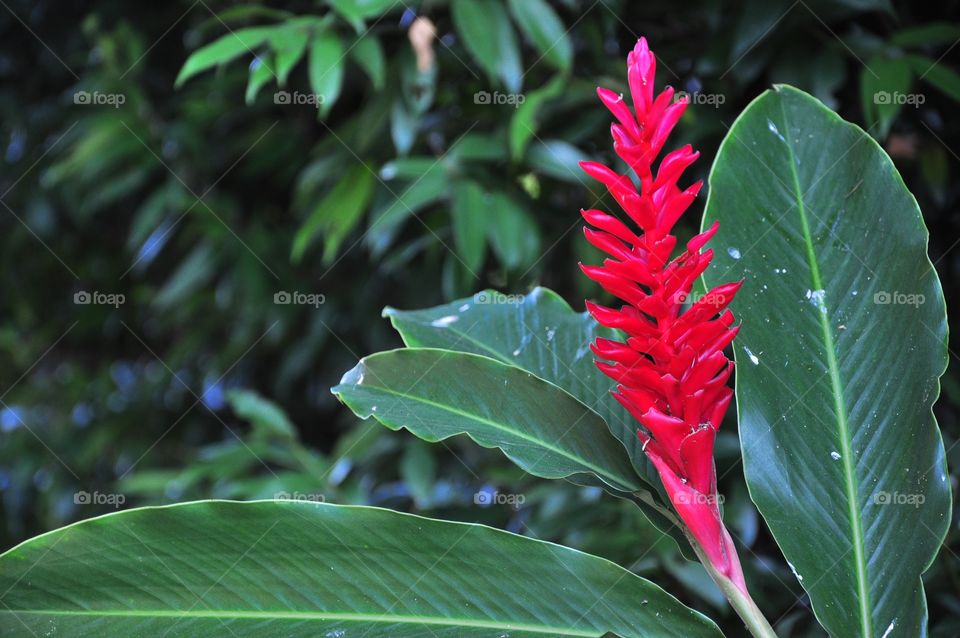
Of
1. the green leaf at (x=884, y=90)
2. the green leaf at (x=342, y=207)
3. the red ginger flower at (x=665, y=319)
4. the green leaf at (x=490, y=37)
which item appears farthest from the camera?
the green leaf at (x=342, y=207)

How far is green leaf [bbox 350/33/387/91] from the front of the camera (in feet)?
3.76

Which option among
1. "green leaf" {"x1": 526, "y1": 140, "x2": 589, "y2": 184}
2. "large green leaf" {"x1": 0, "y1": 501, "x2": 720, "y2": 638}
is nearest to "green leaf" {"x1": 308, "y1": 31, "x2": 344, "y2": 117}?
"green leaf" {"x1": 526, "y1": 140, "x2": 589, "y2": 184}

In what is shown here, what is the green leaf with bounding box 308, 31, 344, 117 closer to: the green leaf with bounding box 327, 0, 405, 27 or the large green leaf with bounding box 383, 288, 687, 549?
the green leaf with bounding box 327, 0, 405, 27

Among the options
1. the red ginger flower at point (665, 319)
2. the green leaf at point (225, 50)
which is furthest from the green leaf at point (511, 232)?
the red ginger flower at point (665, 319)

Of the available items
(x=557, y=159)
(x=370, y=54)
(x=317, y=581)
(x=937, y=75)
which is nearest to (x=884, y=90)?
(x=937, y=75)

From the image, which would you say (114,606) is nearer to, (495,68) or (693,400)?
(693,400)

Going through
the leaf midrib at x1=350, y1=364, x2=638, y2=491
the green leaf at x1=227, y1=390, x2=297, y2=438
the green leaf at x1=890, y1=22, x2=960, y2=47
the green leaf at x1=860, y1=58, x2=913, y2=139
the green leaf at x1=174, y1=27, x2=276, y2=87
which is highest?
the green leaf at x1=174, y1=27, x2=276, y2=87

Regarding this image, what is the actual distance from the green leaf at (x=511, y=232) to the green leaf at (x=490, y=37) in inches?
6.1

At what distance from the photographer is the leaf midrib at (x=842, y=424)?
1.90 feet

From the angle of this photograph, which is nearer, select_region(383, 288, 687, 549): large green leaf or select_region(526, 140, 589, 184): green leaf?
select_region(383, 288, 687, 549): large green leaf

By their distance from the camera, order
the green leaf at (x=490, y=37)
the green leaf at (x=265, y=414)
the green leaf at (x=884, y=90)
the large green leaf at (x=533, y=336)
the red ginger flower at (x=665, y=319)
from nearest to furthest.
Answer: the red ginger flower at (x=665, y=319) < the large green leaf at (x=533, y=336) < the green leaf at (x=884, y=90) < the green leaf at (x=490, y=37) < the green leaf at (x=265, y=414)

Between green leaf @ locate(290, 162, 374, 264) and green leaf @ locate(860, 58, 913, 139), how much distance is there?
666 millimetres

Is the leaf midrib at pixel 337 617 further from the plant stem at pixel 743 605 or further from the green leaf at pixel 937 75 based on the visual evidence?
the green leaf at pixel 937 75

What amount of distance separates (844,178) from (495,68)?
0.57m
